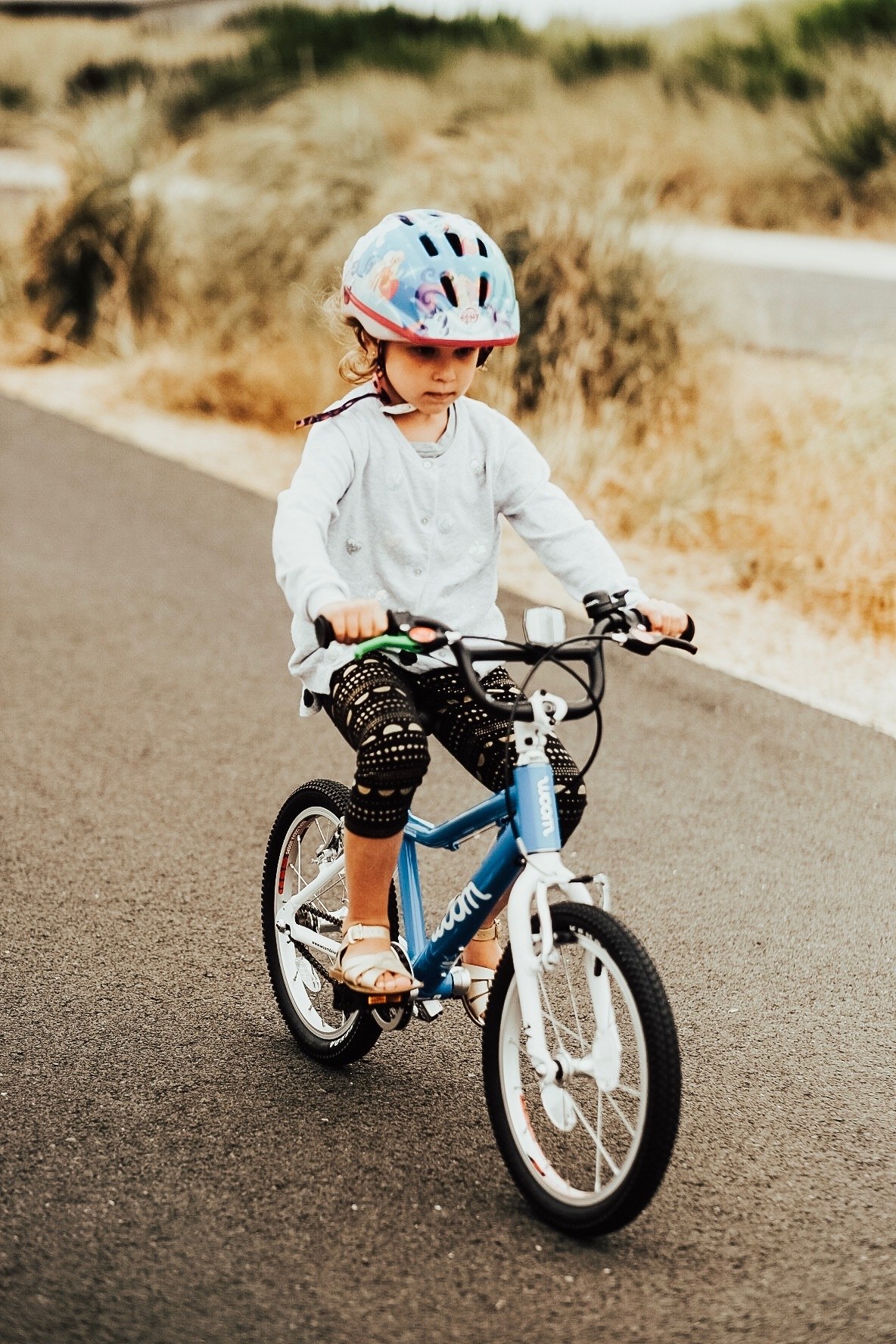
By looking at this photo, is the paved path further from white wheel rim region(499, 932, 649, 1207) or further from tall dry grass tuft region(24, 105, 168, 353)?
white wheel rim region(499, 932, 649, 1207)

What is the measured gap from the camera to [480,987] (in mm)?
3586

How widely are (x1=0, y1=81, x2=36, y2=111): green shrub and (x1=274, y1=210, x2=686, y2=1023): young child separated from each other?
148 ft

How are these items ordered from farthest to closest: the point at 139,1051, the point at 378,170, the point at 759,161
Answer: the point at 759,161 < the point at 378,170 < the point at 139,1051

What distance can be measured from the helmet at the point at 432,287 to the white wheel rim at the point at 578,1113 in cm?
120

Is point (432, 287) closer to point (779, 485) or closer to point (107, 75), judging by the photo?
point (779, 485)

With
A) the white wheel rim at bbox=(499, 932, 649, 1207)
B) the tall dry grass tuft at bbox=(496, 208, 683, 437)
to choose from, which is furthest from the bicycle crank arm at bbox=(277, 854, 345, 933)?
the tall dry grass tuft at bbox=(496, 208, 683, 437)

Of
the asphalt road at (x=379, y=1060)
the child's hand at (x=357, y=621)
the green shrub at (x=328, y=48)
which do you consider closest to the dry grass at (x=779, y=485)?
the asphalt road at (x=379, y=1060)

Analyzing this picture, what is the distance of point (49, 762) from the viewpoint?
5.76m

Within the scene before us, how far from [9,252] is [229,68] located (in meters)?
19.0

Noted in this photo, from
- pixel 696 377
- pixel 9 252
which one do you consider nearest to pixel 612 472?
pixel 696 377

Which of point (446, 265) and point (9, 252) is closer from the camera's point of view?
point (446, 265)

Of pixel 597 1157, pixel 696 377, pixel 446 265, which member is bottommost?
pixel 696 377

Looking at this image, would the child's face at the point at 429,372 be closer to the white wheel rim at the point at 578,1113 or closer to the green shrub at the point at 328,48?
the white wheel rim at the point at 578,1113

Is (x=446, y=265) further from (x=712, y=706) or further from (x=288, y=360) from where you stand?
(x=288, y=360)
